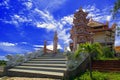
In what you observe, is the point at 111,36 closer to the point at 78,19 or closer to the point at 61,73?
the point at 78,19

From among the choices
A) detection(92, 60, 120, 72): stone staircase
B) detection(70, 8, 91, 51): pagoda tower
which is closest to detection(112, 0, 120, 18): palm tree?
detection(92, 60, 120, 72): stone staircase

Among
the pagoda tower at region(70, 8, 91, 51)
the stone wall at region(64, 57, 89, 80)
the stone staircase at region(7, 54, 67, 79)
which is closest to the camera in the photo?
the stone wall at region(64, 57, 89, 80)

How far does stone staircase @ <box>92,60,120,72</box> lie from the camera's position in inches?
609

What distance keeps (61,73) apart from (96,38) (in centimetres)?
Answer: 1751

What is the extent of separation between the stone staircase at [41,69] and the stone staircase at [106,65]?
213 cm

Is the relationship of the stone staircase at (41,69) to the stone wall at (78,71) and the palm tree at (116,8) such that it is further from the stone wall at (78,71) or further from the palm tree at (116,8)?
the palm tree at (116,8)

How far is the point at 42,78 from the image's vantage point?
1379 centimetres

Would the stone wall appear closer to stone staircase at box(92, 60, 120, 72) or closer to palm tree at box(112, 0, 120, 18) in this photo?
stone staircase at box(92, 60, 120, 72)

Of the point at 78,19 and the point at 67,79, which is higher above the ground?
the point at 78,19

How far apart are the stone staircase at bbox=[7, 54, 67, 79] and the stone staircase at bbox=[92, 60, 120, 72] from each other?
213 cm

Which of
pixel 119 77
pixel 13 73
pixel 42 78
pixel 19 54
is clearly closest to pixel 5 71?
pixel 13 73

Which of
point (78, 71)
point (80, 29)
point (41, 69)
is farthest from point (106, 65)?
point (80, 29)

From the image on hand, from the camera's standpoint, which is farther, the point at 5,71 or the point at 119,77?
the point at 5,71

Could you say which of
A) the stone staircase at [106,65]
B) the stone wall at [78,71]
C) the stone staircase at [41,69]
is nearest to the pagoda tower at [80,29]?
the stone staircase at [41,69]
